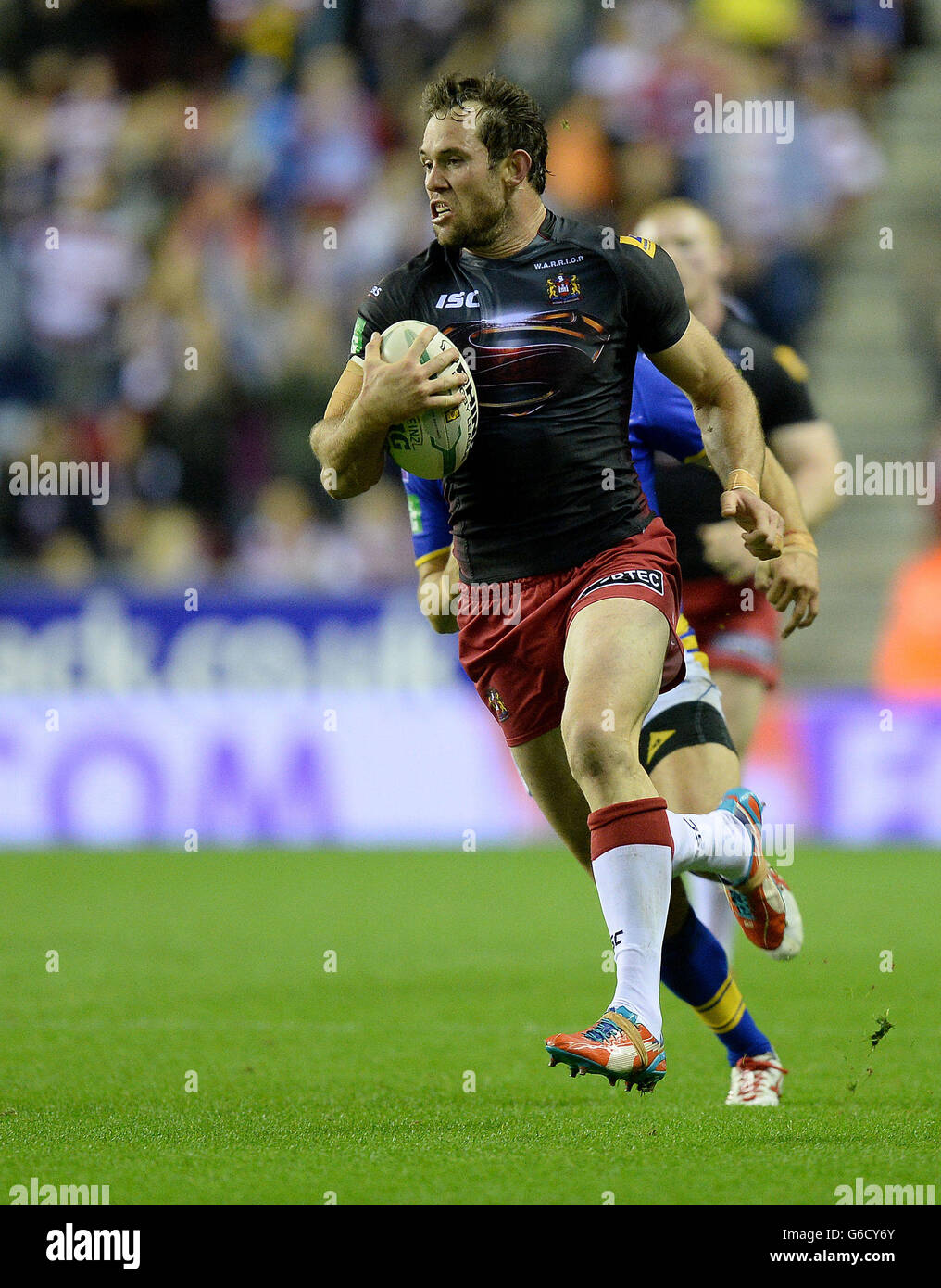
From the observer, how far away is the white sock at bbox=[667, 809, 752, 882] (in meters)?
4.83

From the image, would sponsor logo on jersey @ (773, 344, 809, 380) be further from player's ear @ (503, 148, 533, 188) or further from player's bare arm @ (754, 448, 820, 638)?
player's ear @ (503, 148, 533, 188)

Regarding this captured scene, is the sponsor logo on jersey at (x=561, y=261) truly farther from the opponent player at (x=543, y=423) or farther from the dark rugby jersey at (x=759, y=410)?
the dark rugby jersey at (x=759, y=410)

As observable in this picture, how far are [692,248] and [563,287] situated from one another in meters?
2.04

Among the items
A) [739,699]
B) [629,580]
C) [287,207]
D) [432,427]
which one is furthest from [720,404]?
[287,207]

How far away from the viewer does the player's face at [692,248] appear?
674 cm

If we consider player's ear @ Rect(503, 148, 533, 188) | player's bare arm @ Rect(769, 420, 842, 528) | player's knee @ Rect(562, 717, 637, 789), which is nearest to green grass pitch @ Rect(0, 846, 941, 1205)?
player's knee @ Rect(562, 717, 637, 789)

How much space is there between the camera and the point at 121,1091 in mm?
5402

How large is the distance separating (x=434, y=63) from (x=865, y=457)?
16.5 ft

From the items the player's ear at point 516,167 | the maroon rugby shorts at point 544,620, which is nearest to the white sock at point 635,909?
the maroon rugby shorts at point 544,620

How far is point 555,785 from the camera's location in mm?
5039

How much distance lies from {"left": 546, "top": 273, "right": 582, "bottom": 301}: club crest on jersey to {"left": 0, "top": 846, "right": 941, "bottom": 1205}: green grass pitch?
2100mm

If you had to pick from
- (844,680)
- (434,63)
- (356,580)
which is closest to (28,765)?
(356,580)

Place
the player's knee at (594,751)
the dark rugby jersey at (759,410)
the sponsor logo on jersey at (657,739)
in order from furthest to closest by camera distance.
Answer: the dark rugby jersey at (759,410) < the sponsor logo on jersey at (657,739) < the player's knee at (594,751)
